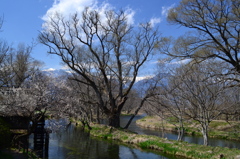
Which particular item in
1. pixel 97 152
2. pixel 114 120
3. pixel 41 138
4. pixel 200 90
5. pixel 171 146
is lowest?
pixel 97 152

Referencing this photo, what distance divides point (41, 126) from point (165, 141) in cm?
924

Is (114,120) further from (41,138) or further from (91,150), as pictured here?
(41,138)

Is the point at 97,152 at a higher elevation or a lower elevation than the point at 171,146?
lower

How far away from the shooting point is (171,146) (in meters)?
15.9

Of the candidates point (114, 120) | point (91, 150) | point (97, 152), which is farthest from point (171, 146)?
point (114, 120)

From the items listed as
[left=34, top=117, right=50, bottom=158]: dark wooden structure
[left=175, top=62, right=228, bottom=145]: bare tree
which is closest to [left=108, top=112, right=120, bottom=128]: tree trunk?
[left=175, top=62, right=228, bottom=145]: bare tree

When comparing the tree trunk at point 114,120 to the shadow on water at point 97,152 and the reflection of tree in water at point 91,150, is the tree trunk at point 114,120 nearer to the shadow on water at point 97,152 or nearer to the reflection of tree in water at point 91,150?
the reflection of tree in water at point 91,150

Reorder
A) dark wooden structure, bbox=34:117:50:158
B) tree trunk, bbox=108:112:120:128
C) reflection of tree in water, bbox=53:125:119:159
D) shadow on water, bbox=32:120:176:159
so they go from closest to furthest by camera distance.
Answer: dark wooden structure, bbox=34:117:50:158 < shadow on water, bbox=32:120:176:159 < reflection of tree in water, bbox=53:125:119:159 < tree trunk, bbox=108:112:120:128

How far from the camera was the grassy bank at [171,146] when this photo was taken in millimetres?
13188

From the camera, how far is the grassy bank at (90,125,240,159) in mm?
13188

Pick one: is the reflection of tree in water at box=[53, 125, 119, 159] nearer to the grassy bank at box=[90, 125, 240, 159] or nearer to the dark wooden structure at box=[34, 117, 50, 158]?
the dark wooden structure at box=[34, 117, 50, 158]

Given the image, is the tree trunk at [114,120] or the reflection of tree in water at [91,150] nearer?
the reflection of tree in water at [91,150]

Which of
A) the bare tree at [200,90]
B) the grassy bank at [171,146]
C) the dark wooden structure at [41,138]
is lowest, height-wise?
the grassy bank at [171,146]

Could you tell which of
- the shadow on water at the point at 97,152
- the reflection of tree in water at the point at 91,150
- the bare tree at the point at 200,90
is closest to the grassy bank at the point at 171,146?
the shadow on water at the point at 97,152
